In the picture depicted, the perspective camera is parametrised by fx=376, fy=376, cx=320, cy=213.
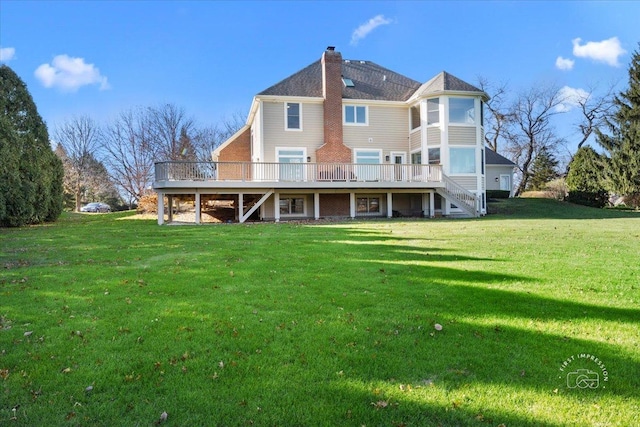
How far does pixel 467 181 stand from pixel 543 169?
27.5 meters

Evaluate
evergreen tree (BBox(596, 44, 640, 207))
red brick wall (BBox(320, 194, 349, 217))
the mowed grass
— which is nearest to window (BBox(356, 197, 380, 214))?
red brick wall (BBox(320, 194, 349, 217))

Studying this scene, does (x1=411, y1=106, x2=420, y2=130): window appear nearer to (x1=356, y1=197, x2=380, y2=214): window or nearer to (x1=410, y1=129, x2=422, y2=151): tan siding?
(x1=410, y1=129, x2=422, y2=151): tan siding

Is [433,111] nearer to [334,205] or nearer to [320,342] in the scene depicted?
[334,205]

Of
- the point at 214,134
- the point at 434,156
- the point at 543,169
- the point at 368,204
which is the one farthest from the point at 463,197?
the point at 214,134

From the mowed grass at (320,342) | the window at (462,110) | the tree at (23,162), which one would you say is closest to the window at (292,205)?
the window at (462,110)

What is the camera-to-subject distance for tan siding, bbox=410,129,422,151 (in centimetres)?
2242

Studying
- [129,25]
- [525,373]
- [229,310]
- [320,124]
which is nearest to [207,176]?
[320,124]

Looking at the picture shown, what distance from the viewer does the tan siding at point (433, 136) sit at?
21.6 m

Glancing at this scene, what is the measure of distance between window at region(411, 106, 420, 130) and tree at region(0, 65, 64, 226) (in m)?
20.5

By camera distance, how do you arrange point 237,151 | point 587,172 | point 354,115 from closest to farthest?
point 354,115 < point 237,151 < point 587,172

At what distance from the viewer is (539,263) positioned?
22.7 ft

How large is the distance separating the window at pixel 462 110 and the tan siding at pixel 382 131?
287 centimetres

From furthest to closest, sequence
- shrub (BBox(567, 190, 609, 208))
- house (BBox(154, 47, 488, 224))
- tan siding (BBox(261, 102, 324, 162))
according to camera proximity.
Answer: shrub (BBox(567, 190, 609, 208)), tan siding (BBox(261, 102, 324, 162)), house (BBox(154, 47, 488, 224))

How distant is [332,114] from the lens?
70.8 feet
